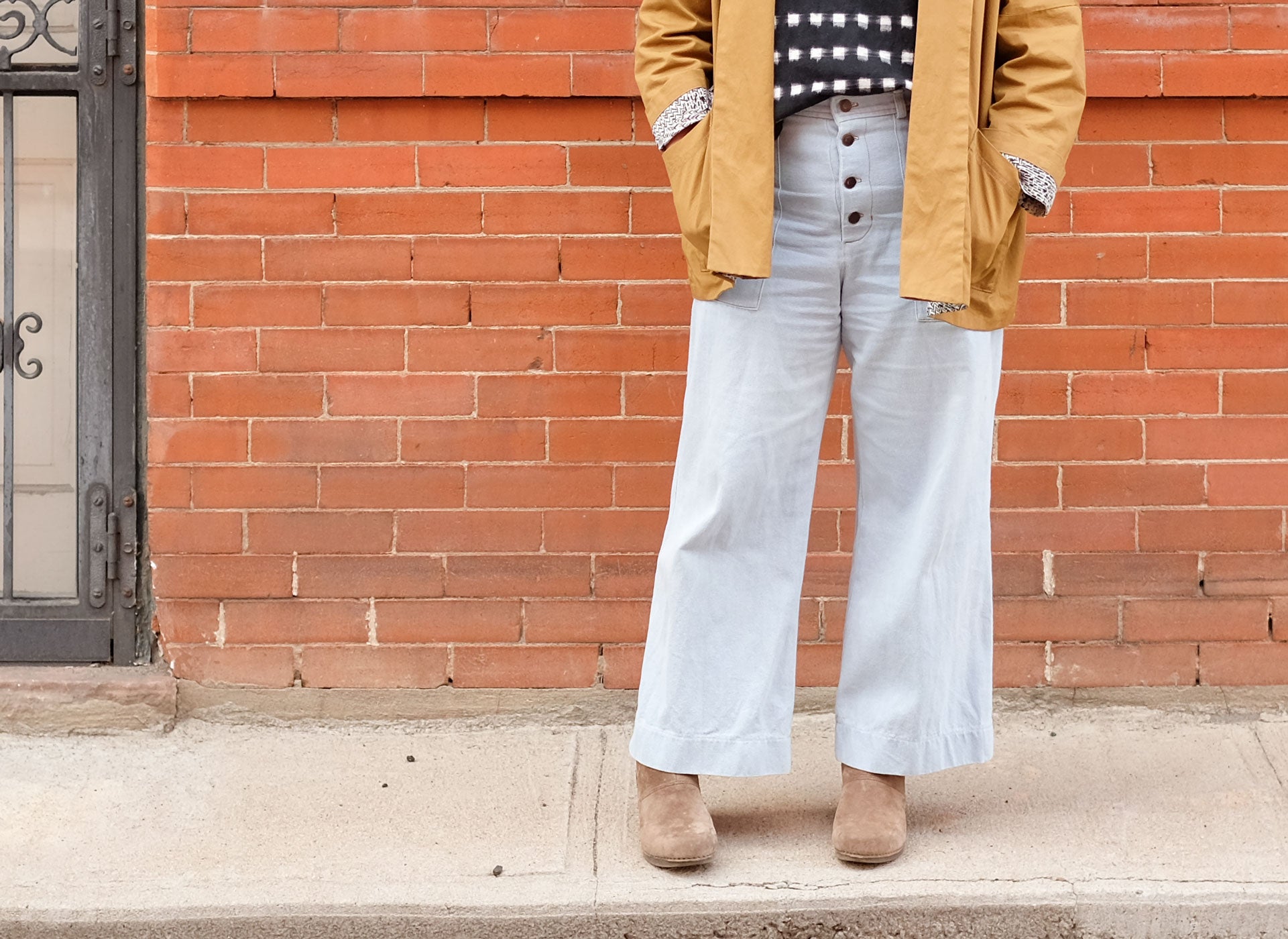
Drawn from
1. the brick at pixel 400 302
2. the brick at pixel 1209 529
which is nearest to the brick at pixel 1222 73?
the brick at pixel 1209 529

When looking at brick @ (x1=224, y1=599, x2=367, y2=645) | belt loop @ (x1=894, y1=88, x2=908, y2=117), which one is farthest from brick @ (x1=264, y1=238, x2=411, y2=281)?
belt loop @ (x1=894, y1=88, x2=908, y2=117)

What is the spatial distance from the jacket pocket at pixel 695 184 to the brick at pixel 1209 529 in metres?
1.53

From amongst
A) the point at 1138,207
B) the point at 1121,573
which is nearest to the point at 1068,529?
the point at 1121,573

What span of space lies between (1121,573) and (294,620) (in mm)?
2042

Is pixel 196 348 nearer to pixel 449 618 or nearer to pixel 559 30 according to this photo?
pixel 449 618

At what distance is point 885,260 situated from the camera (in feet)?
8.39

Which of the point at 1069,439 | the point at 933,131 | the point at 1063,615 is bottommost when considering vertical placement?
the point at 1063,615

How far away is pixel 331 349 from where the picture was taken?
3.41 m

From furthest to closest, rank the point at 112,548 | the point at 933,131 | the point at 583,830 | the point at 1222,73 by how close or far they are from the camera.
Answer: the point at 112,548 → the point at 1222,73 → the point at 583,830 → the point at 933,131

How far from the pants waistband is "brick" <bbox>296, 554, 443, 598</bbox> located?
1.52m

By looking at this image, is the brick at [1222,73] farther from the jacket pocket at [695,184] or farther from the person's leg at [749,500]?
the jacket pocket at [695,184]

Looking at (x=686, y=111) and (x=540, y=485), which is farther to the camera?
(x=540, y=485)

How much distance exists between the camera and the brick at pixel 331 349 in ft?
11.2

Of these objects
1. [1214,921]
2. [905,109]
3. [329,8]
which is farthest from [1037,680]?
[329,8]
